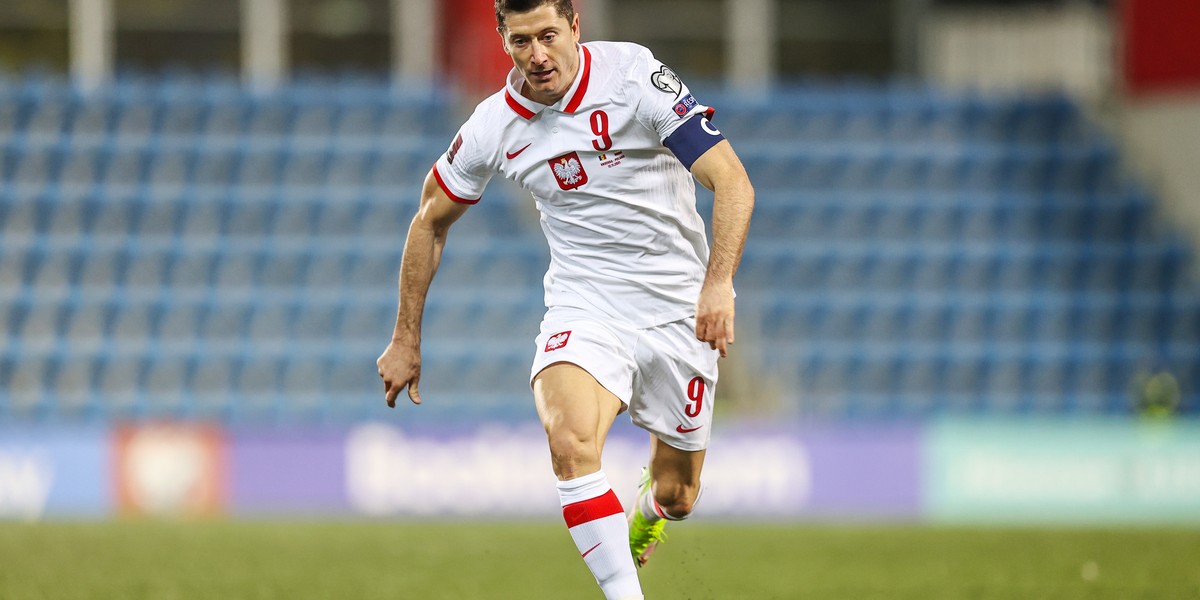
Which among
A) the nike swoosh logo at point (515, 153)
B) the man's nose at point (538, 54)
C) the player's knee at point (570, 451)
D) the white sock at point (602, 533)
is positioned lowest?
the white sock at point (602, 533)

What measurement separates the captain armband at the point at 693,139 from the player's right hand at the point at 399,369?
3.53ft

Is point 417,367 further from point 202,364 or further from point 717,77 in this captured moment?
point 717,77

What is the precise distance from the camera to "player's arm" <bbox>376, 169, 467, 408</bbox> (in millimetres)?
5066

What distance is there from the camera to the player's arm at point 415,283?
16.6ft

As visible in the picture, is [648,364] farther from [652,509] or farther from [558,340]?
[652,509]

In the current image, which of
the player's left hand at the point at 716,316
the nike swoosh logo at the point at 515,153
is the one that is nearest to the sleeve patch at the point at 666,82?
the nike swoosh logo at the point at 515,153

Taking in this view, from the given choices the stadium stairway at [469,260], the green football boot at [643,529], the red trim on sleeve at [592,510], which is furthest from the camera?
the stadium stairway at [469,260]

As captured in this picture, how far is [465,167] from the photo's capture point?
201 inches

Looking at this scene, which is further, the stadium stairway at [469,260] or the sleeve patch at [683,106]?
the stadium stairway at [469,260]

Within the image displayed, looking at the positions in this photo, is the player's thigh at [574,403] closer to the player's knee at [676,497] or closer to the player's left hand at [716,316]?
the player's left hand at [716,316]

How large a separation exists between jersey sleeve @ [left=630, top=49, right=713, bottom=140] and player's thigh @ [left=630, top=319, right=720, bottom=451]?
0.70 meters

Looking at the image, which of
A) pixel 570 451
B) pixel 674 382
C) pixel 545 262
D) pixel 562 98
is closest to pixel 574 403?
pixel 570 451

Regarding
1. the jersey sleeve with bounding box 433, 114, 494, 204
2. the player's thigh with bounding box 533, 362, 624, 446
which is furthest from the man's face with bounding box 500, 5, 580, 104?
the player's thigh with bounding box 533, 362, 624, 446

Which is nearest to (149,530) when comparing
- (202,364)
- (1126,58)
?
(202,364)
